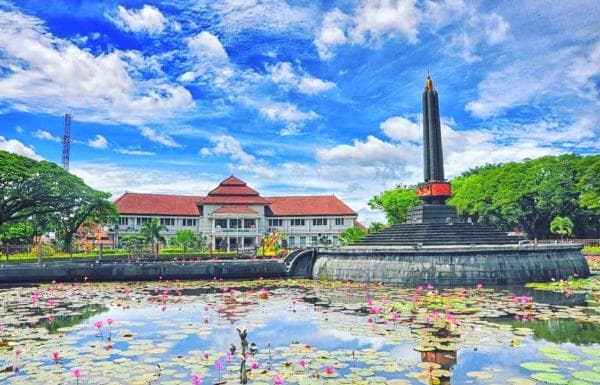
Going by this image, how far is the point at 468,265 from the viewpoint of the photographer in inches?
853

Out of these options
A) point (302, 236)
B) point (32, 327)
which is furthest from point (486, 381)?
point (302, 236)

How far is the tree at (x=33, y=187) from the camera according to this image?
33.4m

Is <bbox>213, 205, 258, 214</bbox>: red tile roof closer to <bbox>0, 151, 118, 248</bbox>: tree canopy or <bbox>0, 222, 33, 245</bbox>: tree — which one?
<bbox>0, 151, 118, 248</bbox>: tree canopy

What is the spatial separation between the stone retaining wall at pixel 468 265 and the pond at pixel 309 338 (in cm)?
296

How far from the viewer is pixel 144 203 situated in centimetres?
5984

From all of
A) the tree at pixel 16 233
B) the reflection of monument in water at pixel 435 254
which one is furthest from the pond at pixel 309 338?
the tree at pixel 16 233

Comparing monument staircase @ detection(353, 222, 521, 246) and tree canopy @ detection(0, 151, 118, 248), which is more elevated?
tree canopy @ detection(0, 151, 118, 248)

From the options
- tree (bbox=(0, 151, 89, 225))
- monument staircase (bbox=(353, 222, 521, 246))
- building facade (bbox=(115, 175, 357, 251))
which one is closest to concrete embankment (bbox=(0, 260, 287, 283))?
monument staircase (bbox=(353, 222, 521, 246))

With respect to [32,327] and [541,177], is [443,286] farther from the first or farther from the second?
[541,177]

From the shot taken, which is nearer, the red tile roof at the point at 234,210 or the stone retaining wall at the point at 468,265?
the stone retaining wall at the point at 468,265

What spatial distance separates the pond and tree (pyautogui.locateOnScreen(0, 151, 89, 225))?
58.9ft

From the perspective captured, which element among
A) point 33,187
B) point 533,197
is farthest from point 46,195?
point 533,197

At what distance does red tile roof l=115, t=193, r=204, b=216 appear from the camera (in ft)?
191

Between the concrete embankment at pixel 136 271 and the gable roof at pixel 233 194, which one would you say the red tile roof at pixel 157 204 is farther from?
the concrete embankment at pixel 136 271
